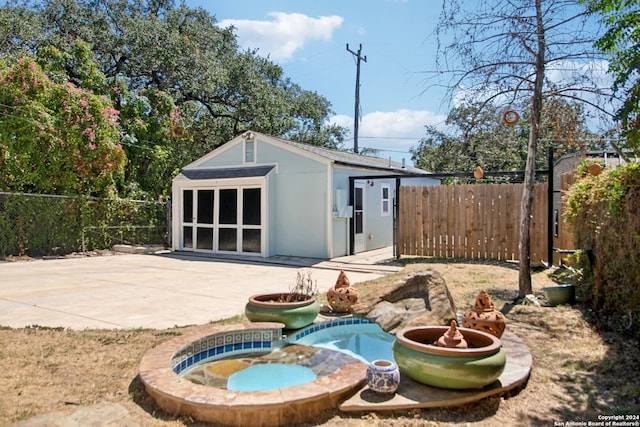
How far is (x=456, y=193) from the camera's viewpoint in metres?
11.6

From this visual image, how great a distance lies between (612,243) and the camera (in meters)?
5.57

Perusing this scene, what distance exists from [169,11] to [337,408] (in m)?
21.5

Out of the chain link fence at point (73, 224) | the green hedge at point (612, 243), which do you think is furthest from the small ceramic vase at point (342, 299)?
the chain link fence at point (73, 224)

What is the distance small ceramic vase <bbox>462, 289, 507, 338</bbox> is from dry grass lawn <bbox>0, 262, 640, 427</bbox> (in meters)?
0.44

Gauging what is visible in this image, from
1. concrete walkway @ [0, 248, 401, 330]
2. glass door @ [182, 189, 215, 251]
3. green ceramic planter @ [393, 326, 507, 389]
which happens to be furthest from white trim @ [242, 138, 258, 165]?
green ceramic planter @ [393, 326, 507, 389]

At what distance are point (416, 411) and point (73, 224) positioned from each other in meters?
13.4

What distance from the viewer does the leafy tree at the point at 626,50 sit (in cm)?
441

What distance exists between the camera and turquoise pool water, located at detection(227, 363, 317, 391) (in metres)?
3.93

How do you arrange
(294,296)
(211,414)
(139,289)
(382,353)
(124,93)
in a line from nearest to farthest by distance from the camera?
1. (211,414)
2. (382,353)
3. (294,296)
4. (139,289)
5. (124,93)

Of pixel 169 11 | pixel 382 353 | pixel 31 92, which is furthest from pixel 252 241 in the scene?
pixel 169 11

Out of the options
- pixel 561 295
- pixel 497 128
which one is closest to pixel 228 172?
pixel 497 128

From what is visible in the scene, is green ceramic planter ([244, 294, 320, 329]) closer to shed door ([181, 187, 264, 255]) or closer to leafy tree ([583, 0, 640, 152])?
leafy tree ([583, 0, 640, 152])

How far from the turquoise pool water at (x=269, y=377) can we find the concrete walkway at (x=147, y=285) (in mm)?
1758

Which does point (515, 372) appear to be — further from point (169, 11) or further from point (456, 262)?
point (169, 11)
